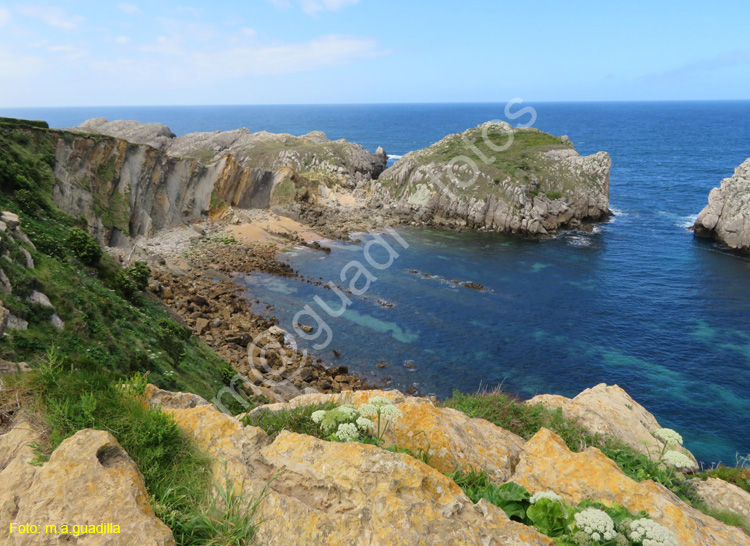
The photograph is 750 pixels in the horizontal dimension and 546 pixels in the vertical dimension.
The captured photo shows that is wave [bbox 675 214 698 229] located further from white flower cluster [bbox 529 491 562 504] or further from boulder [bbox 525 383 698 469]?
white flower cluster [bbox 529 491 562 504]

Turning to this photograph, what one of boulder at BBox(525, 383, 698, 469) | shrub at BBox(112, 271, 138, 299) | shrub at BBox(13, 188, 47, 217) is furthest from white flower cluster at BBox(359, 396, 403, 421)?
shrub at BBox(13, 188, 47, 217)

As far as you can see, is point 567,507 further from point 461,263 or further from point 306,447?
point 461,263

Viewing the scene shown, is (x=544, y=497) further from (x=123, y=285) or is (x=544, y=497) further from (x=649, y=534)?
(x=123, y=285)

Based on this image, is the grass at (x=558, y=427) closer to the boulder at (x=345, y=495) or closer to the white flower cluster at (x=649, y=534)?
the white flower cluster at (x=649, y=534)

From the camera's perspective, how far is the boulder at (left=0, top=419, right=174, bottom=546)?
5.16 m

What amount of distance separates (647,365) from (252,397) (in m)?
30.0

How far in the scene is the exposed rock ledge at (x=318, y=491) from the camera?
5504 millimetres

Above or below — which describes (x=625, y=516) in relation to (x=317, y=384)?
above

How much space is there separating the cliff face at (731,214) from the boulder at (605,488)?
217 ft

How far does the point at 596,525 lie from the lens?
572 cm

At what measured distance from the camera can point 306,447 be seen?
23.2ft

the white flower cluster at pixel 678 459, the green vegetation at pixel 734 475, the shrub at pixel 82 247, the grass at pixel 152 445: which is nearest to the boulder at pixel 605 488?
the white flower cluster at pixel 678 459

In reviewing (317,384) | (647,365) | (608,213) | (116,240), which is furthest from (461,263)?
(116,240)

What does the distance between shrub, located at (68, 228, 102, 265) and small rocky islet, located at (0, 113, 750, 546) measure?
183 cm
